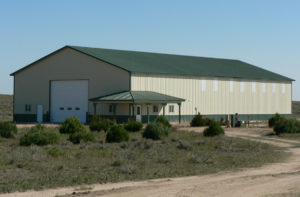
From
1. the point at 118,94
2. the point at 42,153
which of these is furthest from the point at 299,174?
the point at 118,94

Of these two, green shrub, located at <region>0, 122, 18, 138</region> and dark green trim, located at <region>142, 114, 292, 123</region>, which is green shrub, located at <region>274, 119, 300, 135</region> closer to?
dark green trim, located at <region>142, 114, 292, 123</region>

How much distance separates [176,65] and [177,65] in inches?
6.5

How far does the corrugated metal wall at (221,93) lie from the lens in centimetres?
4822

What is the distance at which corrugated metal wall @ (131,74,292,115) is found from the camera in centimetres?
4822

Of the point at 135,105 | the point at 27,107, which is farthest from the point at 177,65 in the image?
the point at 27,107

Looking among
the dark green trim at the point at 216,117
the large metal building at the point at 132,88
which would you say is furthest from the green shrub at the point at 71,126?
the dark green trim at the point at 216,117

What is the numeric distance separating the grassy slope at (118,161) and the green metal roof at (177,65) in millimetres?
19770

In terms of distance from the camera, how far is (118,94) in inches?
1772

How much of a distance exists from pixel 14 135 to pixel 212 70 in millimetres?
28731

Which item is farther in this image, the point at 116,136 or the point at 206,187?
the point at 116,136

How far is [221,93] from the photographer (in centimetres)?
5350

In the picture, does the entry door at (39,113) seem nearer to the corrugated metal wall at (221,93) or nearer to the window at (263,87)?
the corrugated metal wall at (221,93)

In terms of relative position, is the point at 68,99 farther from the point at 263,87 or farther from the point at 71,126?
the point at 263,87

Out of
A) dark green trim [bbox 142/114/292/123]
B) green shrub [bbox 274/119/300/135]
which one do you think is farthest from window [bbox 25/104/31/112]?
green shrub [bbox 274/119/300/135]
